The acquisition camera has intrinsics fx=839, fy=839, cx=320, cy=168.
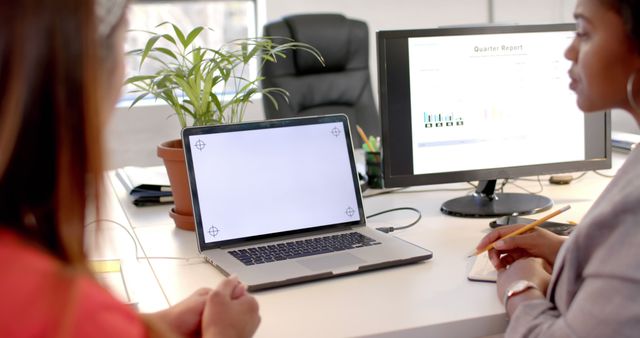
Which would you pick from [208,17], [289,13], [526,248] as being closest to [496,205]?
[526,248]

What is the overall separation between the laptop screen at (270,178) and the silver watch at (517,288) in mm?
469

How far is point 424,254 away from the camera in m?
1.50

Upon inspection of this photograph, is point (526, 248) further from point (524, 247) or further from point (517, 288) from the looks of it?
point (517, 288)

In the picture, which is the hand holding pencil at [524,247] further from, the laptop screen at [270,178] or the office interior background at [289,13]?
the office interior background at [289,13]

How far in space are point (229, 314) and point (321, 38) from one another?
207 cm

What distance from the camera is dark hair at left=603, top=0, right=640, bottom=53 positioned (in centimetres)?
105

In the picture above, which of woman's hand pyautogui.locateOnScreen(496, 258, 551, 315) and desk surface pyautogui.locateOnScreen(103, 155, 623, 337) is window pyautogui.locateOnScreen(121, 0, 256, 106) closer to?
desk surface pyautogui.locateOnScreen(103, 155, 623, 337)

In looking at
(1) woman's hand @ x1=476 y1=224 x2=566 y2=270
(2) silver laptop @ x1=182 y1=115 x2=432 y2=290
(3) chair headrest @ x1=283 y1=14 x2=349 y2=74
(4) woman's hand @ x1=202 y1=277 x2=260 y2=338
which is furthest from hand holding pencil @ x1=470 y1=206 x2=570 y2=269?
(3) chair headrest @ x1=283 y1=14 x2=349 y2=74

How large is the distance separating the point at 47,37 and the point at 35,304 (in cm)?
22

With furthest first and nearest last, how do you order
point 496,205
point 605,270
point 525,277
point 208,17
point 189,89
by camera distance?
1. point 208,17
2. point 496,205
3. point 189,89
4. point 525,277
5. point 605,270

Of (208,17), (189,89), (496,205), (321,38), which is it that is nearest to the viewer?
(189,89)

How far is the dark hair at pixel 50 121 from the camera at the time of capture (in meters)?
0.67

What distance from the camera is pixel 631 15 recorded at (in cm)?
106

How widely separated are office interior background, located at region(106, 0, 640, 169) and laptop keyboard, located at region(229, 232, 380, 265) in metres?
2.22
